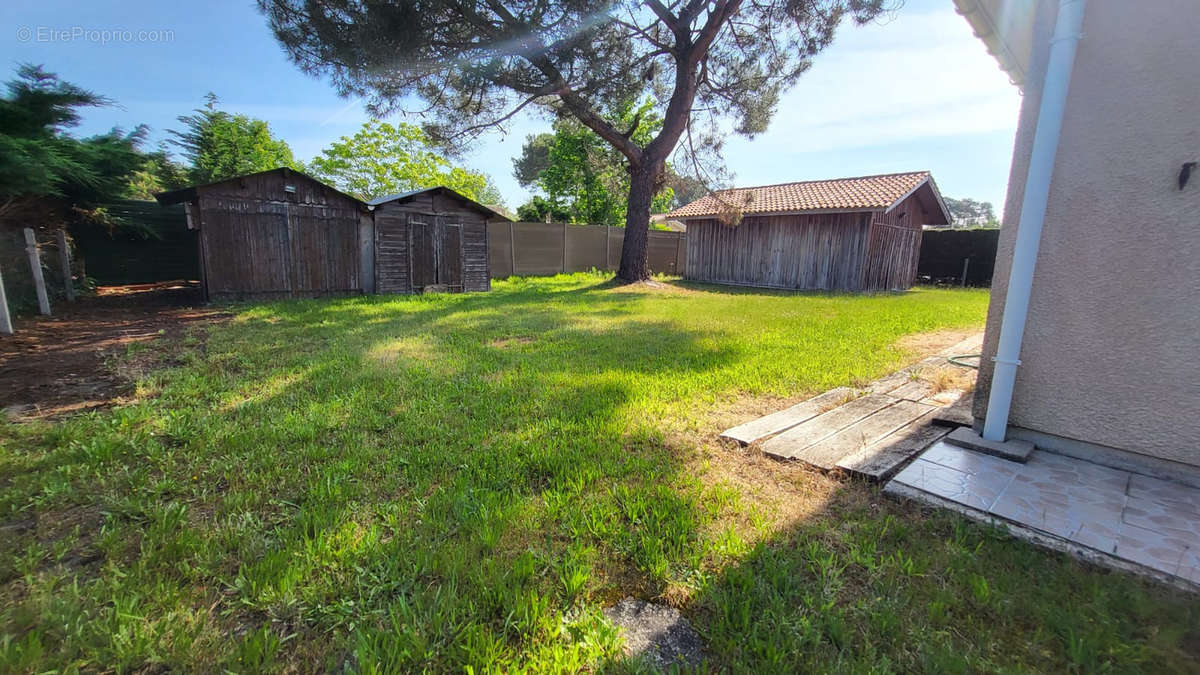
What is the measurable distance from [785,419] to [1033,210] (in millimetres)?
1752

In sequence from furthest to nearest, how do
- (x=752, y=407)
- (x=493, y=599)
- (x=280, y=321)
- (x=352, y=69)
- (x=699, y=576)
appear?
(x=352, y=69)
(x=280, y=321)
(x=752, y=407)
(x=699, y=576)
(x=493, y=599)

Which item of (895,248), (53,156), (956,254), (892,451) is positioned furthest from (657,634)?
(956,254)

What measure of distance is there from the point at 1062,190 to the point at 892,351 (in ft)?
10.4

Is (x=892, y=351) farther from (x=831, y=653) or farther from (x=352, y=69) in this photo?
(x=352, y=69)

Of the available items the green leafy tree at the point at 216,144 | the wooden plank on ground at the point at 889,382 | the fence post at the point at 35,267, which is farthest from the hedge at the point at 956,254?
the green leafy tree at the point at 216,144

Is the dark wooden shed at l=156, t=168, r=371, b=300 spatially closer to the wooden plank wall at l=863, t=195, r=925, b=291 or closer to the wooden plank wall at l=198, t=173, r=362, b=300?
the wooden plank wall at l=198, t=173, r=362, b=300

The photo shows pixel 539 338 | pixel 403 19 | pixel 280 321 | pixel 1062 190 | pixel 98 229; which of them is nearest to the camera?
pixel 1062 190

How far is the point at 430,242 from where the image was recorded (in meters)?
10.6

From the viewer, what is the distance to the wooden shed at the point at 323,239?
8.11 metres

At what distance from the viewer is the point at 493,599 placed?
A: 1434 mm

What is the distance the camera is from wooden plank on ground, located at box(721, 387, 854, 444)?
2.81 metres

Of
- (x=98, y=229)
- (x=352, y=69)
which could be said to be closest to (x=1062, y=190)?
(x=352, y=69)

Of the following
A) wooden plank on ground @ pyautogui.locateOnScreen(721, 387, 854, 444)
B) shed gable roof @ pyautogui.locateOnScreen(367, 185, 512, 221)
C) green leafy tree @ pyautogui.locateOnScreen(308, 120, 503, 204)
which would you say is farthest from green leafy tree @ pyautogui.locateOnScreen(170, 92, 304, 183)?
wooden plank on ground @ pyautogui.locateOnScreen(721, 387, 854, 444)

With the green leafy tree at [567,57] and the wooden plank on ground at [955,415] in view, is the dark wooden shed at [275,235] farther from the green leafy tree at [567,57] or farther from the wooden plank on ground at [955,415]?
the wooden plank on ground at [955,415]
